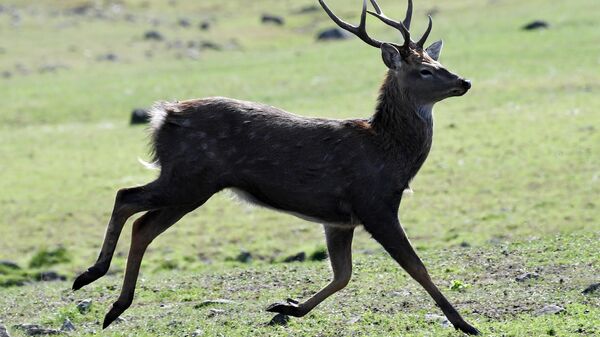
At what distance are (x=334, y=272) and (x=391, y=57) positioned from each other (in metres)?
2.11

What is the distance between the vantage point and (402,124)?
11.7m

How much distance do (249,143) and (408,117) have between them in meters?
1.58

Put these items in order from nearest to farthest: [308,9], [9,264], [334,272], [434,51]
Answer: [334,272] → [434,51] → [9,264] → [308,9]

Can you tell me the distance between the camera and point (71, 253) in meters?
18.6

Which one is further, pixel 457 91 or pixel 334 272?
pixel 457 91

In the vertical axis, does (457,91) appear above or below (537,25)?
above

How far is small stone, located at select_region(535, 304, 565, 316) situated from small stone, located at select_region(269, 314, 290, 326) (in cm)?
225

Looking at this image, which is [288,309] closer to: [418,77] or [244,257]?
[418,77]

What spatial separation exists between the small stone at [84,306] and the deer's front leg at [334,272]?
1.97 metres

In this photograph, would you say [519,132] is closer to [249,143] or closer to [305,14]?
[249,143]

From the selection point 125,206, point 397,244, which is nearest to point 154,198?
point 125,206

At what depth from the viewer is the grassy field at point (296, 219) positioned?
11.9 meters

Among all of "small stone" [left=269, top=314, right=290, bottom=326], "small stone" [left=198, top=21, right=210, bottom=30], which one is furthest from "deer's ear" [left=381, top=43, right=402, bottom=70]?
"small stone" [left=198, top=21, right=210, bottom=30]

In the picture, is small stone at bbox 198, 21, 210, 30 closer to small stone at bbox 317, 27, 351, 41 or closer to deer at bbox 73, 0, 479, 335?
small stone at bbox 317, 27, 351, 41
